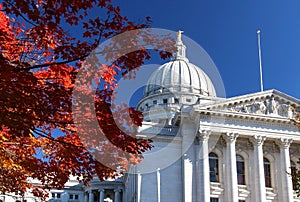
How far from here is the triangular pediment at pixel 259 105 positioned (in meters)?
46.4

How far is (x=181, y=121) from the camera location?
47531 millimetres

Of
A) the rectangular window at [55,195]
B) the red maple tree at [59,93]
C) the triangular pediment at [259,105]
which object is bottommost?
the red maple tree at [59,93]

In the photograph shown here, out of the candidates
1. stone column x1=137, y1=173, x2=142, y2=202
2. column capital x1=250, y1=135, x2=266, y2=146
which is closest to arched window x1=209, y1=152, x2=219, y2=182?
column capital x1=250, y1=135, x2=266, y2=146

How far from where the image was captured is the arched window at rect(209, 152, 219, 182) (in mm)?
46625

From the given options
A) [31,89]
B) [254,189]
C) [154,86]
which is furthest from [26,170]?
[154,86]

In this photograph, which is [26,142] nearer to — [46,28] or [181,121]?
[46,28]

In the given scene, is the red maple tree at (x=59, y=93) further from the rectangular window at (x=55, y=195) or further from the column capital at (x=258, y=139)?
the rectangular window at (x=55, y=195)

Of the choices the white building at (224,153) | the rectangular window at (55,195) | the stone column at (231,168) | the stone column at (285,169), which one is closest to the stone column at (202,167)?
the white building at (224,153)

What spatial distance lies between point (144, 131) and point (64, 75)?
1353 inches

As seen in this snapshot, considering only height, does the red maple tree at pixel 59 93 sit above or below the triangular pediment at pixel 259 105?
below

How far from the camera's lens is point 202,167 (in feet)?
146

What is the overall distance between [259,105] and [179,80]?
34.4m

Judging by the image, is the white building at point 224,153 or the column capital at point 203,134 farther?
the column capital at point 203,134

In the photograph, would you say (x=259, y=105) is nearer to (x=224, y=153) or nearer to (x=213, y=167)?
(x=224, y=153)
